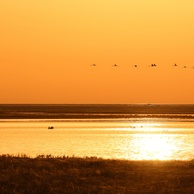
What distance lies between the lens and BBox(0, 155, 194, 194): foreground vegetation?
23234 millimetres

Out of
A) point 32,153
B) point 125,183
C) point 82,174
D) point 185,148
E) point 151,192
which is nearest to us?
point 151,192

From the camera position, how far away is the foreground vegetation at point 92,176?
2323 cm

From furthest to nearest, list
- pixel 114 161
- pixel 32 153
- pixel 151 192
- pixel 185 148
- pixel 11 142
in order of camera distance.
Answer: pixel 11 142 → pixel 185 148 → pixel 32 153 → pixel 114 161 → pixel 151 192

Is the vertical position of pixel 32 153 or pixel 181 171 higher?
pixel 32 153

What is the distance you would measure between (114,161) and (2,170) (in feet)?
18.6

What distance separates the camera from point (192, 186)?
78.0ft

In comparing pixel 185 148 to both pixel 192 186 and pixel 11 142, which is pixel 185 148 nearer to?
pixel 11 142

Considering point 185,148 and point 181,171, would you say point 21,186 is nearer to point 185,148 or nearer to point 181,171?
point 181,171

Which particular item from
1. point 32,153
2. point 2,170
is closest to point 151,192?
point 2,170

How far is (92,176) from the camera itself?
26.1 meters

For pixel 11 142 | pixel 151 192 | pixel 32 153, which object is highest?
pixel 11 142

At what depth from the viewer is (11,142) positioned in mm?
54219

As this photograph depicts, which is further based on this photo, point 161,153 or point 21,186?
point 161,153

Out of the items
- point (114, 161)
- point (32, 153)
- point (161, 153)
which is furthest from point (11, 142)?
point (114, 161)
